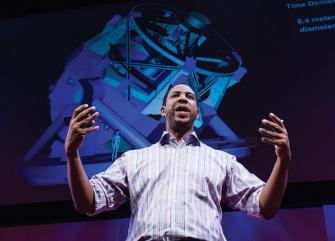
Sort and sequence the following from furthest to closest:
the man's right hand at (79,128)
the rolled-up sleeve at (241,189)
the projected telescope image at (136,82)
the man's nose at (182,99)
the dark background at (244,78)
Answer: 1. the projected telescope image at (136,82)
2. the dark background at (244,78)
3. the man's nose at (182,99)
4. the rolled-up sleeve at (241,189)
5. the man's right hand at (79,128)

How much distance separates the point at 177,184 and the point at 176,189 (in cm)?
2

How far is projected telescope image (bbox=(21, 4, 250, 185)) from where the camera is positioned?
2.86 metres

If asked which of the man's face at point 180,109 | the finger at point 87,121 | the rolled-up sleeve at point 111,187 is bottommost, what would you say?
the rolled-up sleeve at point 111,187

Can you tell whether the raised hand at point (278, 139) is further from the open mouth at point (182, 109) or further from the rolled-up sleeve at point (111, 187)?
the rolled-up sleeve at point (111, 187)

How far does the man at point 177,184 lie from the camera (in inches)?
59.7

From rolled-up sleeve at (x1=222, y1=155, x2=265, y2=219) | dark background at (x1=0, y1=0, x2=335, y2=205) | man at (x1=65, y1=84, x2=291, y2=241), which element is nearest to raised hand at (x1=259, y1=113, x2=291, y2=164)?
man at (x1=65, y1=84, x2=291, y2=241)

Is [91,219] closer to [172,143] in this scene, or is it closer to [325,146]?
[172,143]

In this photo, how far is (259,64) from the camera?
2879mm

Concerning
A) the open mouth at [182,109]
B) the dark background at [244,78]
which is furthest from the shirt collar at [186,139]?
the dark background at [244,78]

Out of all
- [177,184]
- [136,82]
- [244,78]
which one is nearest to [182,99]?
[177,184]

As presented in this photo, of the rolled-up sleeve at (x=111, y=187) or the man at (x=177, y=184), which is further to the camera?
the rolled-up sleeve at (x=111, y=187)

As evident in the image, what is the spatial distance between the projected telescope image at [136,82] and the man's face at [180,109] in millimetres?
825

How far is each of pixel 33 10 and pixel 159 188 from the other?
2.45m

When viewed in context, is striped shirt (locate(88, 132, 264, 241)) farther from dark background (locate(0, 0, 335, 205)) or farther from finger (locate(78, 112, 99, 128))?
dark background (locate(0, 0, 335, 205))
